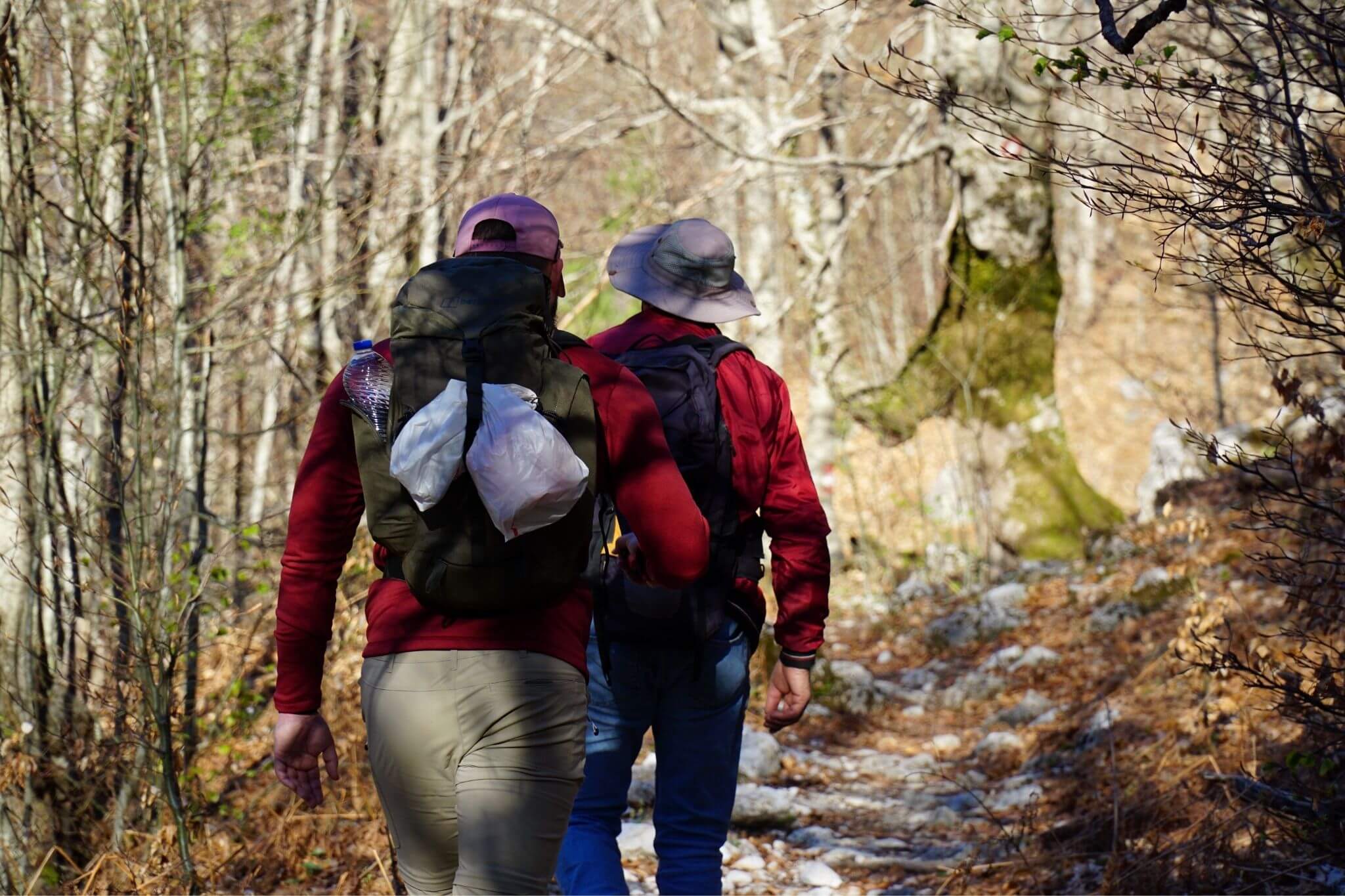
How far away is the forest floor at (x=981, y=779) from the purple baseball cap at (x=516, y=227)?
2525 millimetres

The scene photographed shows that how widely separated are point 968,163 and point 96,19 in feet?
23.6

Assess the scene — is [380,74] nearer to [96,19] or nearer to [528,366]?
[96,19]

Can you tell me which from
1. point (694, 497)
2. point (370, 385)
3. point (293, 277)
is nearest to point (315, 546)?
point (370, 385)

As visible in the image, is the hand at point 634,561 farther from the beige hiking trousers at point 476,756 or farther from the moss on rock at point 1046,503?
the moss on rock at point 1046,503

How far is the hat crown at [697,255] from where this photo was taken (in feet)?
10.8

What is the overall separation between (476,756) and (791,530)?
1174 millimetres

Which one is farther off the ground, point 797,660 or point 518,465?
point 518,465

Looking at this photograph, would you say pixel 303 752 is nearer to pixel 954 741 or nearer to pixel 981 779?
pixel 981 779

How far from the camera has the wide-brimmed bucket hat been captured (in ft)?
10.8

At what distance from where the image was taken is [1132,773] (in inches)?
213

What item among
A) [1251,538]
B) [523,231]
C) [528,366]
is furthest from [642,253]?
[1251,538]

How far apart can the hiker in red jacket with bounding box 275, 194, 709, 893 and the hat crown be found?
2.44 ft

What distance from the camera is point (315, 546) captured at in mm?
2459

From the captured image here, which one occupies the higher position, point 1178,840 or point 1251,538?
point 1251,538
